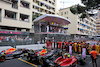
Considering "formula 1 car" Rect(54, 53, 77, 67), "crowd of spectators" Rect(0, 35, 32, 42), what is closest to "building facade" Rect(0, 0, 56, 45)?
"crowd of spectators" Rect(0, 35, 32, 42)

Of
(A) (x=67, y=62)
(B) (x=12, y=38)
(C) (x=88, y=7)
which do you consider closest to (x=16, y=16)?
(B) (x=12, y=38)

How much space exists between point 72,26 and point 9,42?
110 feet

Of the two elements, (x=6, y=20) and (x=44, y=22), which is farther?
(x=44, y=22)

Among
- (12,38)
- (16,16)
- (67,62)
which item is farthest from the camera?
(16,16)

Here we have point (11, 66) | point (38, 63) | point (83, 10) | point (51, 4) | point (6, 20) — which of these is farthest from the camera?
point (51, 4)

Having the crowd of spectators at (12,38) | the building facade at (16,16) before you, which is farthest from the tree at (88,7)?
the building facade at (16,16)

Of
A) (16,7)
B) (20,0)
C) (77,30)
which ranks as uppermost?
(20,0)

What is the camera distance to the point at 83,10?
12.8 m

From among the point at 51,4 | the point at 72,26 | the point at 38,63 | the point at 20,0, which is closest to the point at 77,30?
the point at 72,26

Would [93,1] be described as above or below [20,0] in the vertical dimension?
below

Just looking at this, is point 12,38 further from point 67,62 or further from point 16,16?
point 67,62

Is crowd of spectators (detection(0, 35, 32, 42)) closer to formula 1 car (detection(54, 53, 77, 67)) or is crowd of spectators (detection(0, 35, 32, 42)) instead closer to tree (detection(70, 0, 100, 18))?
tree (detection(70, 0, 100, 18))

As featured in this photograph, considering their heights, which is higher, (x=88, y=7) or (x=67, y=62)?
(x=88, y=7)

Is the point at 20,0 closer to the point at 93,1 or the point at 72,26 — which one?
the point at 93,1
